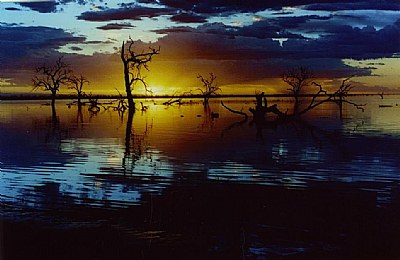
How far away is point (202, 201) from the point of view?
5781 millimetres

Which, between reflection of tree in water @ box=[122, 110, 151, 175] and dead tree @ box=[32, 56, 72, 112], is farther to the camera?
dead tree @ box=[32, 56, 72, 112]

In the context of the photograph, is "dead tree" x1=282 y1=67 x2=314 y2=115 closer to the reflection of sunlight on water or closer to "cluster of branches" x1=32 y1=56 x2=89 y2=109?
the reflection of sunlight on water

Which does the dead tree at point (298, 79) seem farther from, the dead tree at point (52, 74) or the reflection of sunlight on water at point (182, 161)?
the dead tree at point (52, 74)

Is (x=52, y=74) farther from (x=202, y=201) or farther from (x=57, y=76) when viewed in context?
(x=202, y=201)

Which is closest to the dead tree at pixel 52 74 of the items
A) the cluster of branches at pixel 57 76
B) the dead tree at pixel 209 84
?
the cluster of branches at pixel 57 76

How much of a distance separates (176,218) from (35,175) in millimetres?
2843

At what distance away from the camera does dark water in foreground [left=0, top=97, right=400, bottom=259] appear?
4.51m

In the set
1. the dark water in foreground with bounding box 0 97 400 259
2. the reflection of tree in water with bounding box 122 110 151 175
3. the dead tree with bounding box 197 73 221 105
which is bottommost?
the dark water in foreground with bounding box 0 97 400 259

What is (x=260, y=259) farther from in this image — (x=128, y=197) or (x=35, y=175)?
(x=35, y=175)

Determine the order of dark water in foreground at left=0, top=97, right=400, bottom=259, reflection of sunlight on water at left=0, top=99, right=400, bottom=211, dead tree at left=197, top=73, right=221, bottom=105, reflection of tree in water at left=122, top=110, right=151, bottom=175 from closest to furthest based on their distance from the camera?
dark water in foreground at left=0, top=97, right=400, bottom=259 < reflection of sunlight on water at left=0, top=99, right=400, bottom=211 < reflection of tree in water at left=122, top=110, right=151, bottom=175 < dead tree at left=197, top=73, right=221, bottom=105

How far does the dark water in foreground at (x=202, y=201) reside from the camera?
14.8 feet

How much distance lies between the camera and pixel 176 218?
5.18 m

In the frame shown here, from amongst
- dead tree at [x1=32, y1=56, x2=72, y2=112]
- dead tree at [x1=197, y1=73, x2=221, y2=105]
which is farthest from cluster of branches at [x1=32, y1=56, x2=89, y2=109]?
dead tree at [x1=197, y1=73, x2=221, y2=105]

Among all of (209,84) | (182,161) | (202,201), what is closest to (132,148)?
(182,161)
